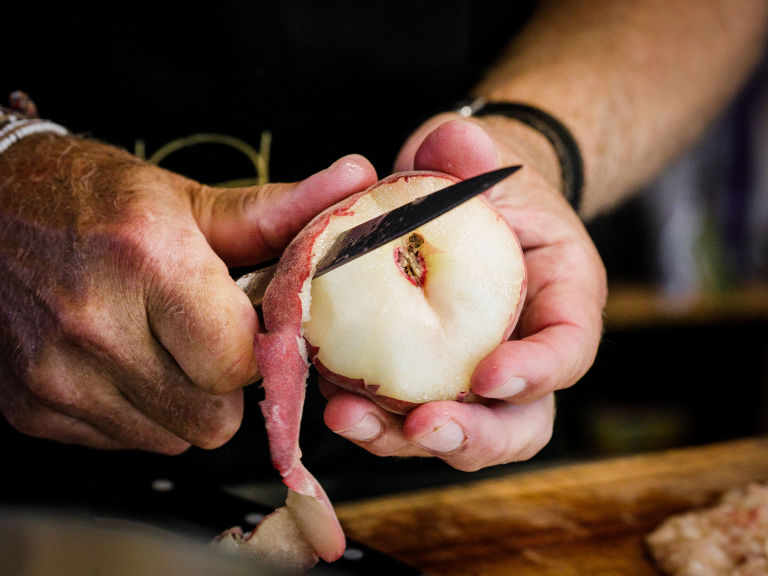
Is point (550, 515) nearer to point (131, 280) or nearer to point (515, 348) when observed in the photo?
point (515, 348)

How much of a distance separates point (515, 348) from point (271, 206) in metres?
0.23

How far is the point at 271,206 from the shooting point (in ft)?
2.00

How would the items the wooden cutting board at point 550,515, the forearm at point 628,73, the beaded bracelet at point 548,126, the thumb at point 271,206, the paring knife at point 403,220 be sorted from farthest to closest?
the forearm at point 628,73 < the beaded bracelet at point 548,126 < the wooden cutting board at point 550,515 < the thumb at point 271,206 < the paring knife at point 403,220

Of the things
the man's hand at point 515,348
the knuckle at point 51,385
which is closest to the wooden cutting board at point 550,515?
the man's hand at point 515,348

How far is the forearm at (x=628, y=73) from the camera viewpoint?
3.75 ft

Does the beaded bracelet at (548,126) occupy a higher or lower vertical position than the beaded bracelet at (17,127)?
lower

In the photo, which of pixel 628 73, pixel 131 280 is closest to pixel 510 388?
pixel 131 280

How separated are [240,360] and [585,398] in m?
1.70

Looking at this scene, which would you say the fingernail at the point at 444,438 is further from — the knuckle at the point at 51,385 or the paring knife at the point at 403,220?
the knuckle at the point at 51,385

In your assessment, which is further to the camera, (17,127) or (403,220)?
(17,127)

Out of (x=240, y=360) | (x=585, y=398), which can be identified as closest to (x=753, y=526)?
(x=240, y=360)

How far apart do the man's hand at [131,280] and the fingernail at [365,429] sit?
0.09 metres

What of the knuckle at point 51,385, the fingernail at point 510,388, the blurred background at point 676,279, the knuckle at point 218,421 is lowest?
the blurred background at point 676,279

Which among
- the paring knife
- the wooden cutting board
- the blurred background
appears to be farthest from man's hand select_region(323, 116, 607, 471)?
the blurred background
